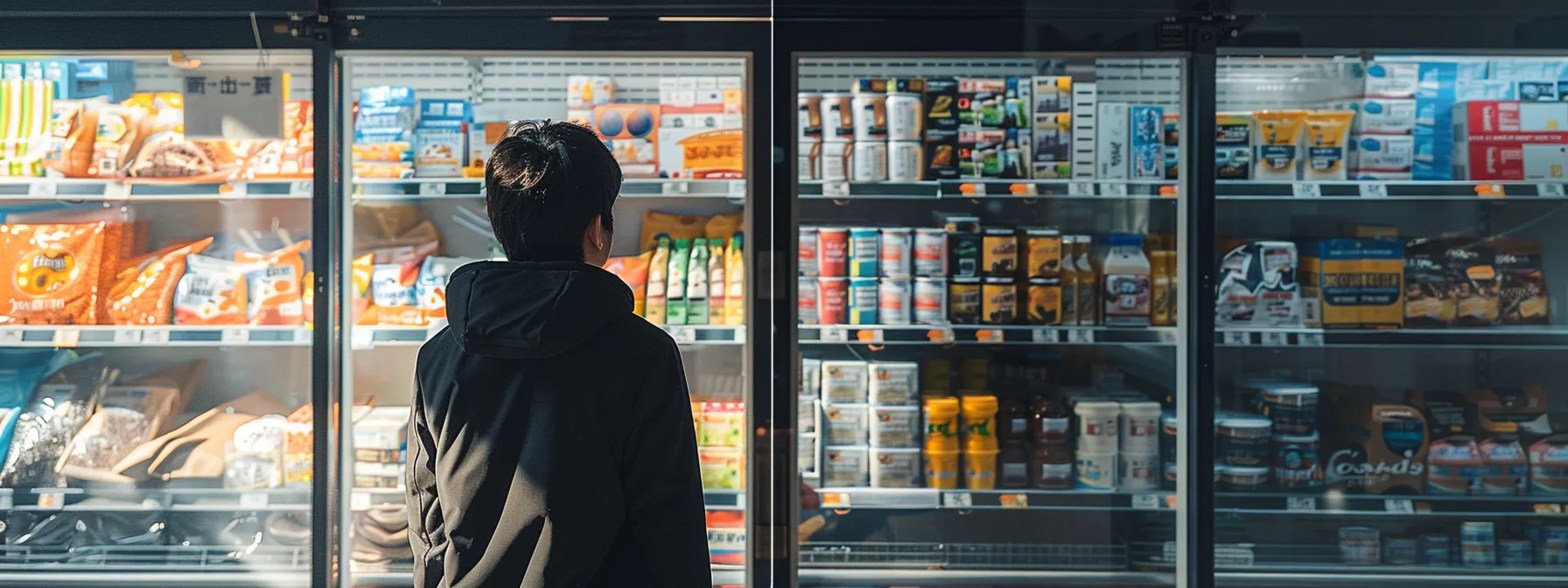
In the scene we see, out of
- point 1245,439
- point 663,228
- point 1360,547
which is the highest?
point 663,228

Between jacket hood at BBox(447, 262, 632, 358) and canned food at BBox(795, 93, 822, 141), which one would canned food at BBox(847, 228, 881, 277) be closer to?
canned food at BBox(795, 93, 822, 141)

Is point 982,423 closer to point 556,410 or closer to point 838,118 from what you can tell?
point 838,118

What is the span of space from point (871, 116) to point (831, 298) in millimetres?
474

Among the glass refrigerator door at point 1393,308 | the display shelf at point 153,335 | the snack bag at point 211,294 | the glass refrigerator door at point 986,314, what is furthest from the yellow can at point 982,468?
the snack bag at point 211,294

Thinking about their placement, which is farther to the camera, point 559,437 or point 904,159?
point 904,159

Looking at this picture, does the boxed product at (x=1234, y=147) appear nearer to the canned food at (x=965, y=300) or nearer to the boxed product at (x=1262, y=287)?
the boxed product at (x=1262, y=287)

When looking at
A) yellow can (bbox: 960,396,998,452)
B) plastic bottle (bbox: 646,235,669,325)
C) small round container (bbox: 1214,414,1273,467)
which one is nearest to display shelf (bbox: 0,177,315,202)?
plastic bottle (bbox: 646,235,669,325)

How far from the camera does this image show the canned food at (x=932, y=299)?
2.46m

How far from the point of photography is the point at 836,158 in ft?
8.18

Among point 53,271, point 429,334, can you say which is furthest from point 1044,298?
point 53,271

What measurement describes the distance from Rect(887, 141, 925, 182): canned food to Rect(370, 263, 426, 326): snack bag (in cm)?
132

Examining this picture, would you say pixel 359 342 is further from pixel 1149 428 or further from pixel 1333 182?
pixel 1333 182

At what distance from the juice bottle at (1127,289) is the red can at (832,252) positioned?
26.5 inches

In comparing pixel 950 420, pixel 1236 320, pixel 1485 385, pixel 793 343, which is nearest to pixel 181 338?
pixel 793 343
